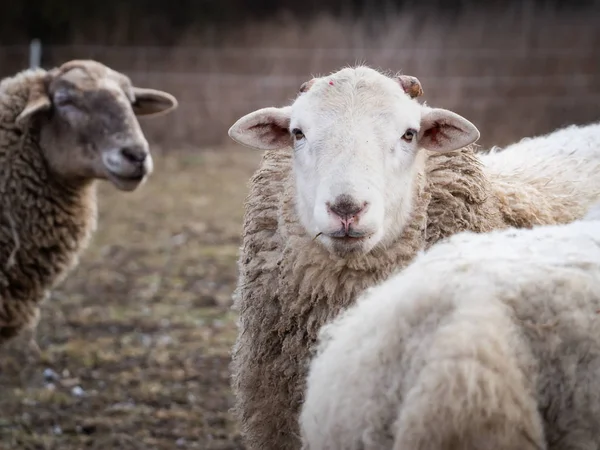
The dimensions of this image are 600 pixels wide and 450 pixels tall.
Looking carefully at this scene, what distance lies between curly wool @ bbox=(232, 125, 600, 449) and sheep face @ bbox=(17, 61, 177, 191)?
1.54m

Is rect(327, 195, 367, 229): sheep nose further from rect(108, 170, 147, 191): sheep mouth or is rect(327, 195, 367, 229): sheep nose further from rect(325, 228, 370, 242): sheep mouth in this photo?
rect(108, 170, 147, 191): sheep mouth

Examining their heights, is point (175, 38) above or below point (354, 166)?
below

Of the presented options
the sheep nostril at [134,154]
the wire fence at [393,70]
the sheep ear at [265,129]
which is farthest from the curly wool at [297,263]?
the wire fence at [393,70]

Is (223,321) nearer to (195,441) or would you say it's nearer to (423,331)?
(195,441)

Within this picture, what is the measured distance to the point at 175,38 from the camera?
16.2 m

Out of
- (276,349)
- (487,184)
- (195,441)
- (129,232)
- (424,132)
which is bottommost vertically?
(129,232)

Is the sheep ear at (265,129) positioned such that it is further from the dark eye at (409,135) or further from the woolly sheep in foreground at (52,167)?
the woolly sheep in foreground at (52,167)

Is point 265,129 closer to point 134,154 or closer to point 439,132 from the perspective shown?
point 439,132

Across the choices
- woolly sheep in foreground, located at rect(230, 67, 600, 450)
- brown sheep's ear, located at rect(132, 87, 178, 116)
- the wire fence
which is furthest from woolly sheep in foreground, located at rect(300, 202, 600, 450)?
the wire fence

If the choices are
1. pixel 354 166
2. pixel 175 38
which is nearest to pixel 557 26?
pixel 175 38

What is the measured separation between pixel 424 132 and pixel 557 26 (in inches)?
489

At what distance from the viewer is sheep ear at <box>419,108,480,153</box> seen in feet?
9.72

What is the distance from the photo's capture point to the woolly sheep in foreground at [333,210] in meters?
2.68

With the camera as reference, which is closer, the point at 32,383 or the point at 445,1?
the point at 32,383
